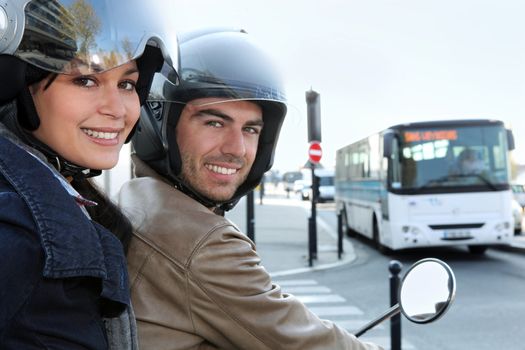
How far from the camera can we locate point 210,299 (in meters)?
1.61

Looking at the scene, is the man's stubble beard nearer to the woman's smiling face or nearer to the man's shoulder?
the man's shoulder

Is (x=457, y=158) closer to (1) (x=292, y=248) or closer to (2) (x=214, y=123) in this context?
(1) (x=292, y=248)

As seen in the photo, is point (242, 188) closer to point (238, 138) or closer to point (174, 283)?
point (238, 138)

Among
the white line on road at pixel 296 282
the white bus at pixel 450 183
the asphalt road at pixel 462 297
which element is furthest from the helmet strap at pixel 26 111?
the white bus at pixel 450 183

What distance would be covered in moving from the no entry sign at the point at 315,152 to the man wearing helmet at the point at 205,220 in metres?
9.79

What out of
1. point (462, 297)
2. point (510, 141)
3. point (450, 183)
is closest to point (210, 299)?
point (462, 297)

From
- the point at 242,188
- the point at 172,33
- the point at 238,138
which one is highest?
the point at 172,33

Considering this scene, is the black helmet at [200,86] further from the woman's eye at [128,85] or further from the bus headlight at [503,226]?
the bus headlight at [503,226]

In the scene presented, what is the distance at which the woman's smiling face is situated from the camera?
1360 millimetres

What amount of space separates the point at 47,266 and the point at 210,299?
0.65 meters

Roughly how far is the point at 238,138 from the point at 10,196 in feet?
4.28

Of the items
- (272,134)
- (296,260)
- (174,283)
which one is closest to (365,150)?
(296,260)

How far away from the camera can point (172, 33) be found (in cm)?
191

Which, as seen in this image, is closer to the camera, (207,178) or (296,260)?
(207,178)
